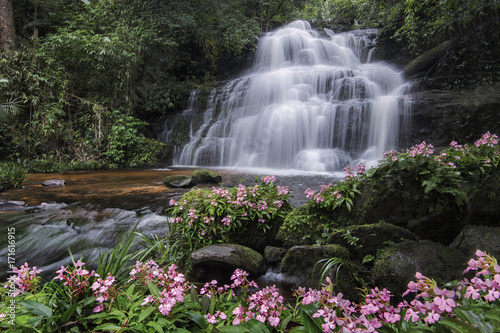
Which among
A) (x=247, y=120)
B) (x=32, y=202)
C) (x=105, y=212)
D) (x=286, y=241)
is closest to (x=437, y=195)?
(x=286, y=241)

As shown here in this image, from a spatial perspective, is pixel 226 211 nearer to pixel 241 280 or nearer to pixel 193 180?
pixel 241 280

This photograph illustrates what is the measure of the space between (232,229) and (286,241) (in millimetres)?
715

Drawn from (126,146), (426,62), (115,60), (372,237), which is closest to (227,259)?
(372,237)

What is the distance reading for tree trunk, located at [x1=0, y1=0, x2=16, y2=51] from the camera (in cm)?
1080

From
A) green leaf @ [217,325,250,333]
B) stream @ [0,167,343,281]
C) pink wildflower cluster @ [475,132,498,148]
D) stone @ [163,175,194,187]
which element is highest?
pink wildflower cluster @ [475,132,498,148]

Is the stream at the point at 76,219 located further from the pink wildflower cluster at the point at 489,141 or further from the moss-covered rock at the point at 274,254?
Answer: the pink wildflower cluster at the point at 489,141

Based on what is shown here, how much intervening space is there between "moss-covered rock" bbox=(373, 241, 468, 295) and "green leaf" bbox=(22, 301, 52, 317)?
256 cm

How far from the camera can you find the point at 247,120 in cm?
1284

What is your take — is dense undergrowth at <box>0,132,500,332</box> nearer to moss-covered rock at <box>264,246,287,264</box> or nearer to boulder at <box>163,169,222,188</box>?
moss-covered rock at <box>264,246,287,264</box>

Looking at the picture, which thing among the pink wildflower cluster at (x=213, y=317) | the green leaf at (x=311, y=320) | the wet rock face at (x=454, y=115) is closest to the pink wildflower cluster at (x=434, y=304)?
the green leaf at (x=311, y=320)

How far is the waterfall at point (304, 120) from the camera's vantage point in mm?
10109

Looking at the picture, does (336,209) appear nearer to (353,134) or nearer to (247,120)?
(353,134)

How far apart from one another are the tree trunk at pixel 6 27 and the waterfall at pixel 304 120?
8.47 metres

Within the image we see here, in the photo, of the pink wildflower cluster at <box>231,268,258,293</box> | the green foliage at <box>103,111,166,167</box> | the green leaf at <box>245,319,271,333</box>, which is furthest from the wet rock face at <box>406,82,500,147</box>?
the green foliage at <box>103,111,166,167</box>
